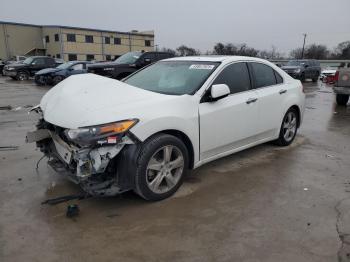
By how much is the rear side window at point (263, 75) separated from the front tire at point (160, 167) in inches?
78.5

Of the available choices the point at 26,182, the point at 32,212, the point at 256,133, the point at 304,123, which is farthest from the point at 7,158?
the point at 304,123

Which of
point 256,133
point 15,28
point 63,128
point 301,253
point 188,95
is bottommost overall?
point 301,253

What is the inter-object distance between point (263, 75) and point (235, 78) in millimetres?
815

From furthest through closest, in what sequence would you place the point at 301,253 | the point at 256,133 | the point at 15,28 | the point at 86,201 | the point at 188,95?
the point at 15,28 → the point at 256,133 → the point at 188,95 → the point at 86,201 → the point at 301,253

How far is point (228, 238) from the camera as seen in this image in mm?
3221

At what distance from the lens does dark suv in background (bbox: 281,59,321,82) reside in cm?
2388

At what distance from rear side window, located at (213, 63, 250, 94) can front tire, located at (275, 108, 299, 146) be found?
125cm

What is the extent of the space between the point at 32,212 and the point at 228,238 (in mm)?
Result: 2098

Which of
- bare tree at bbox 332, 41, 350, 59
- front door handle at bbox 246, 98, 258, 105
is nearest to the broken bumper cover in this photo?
front door handle at bbox 246, 98, 258, 105

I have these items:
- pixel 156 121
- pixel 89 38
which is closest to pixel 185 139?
pixel 156 121

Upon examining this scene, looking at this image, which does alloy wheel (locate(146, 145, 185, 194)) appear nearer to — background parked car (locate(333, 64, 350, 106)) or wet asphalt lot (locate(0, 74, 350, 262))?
wet asphalt lot (locate(0, 74, 350, 262))

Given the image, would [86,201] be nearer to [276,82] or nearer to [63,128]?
[63,128]

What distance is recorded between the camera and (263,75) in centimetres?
555

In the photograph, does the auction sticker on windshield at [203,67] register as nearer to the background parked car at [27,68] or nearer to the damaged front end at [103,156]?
the damaged front end at [103,156]
